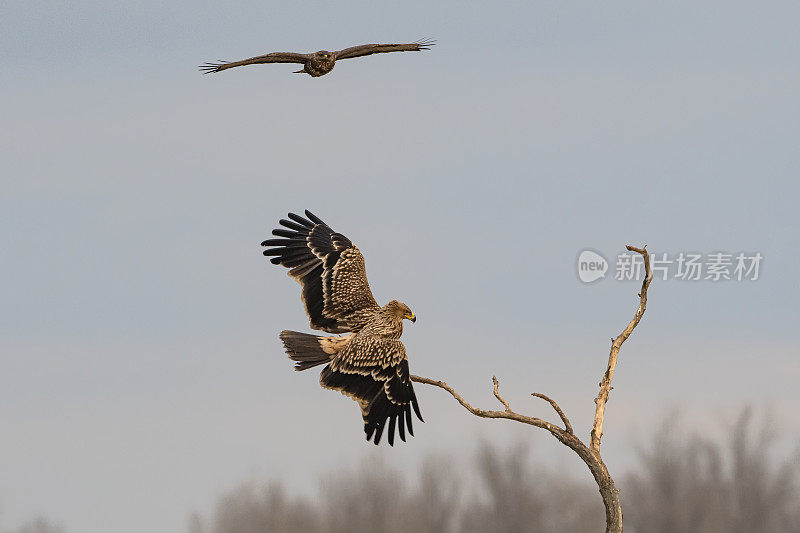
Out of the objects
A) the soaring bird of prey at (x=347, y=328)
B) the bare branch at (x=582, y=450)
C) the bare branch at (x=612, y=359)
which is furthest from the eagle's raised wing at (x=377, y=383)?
the bare branch at (x=612, y=359)

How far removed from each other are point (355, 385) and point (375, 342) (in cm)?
59

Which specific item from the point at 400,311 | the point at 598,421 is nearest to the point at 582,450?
the point at 598,421

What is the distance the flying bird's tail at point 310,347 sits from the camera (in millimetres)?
13969

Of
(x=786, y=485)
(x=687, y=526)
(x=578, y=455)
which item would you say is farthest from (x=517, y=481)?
(x=578, y=455)

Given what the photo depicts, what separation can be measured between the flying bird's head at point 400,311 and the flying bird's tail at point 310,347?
0.63 m

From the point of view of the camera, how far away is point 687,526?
35375mm

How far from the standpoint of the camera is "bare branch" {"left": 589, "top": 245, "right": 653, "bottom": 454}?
14.8 m

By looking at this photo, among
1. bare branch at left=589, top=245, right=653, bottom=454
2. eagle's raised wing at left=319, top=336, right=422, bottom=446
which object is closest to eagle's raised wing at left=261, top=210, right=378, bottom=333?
eagle's raised wing at left=319, top=336, right=422, bottom=446

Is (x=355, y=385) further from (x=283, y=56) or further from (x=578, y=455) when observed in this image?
(x=283, y=56)

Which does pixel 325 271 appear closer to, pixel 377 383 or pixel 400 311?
pixel 400 311

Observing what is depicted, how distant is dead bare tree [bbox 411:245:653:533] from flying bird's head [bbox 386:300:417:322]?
747 mm

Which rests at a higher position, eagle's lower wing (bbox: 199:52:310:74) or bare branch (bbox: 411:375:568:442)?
eagle's lower wing (bbox: 199:52:310:74)

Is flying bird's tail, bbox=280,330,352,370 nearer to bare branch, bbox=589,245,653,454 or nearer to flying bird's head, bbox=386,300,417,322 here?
flying bird's head, bbox=386,300,417,322

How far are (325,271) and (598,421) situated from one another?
4.00m
